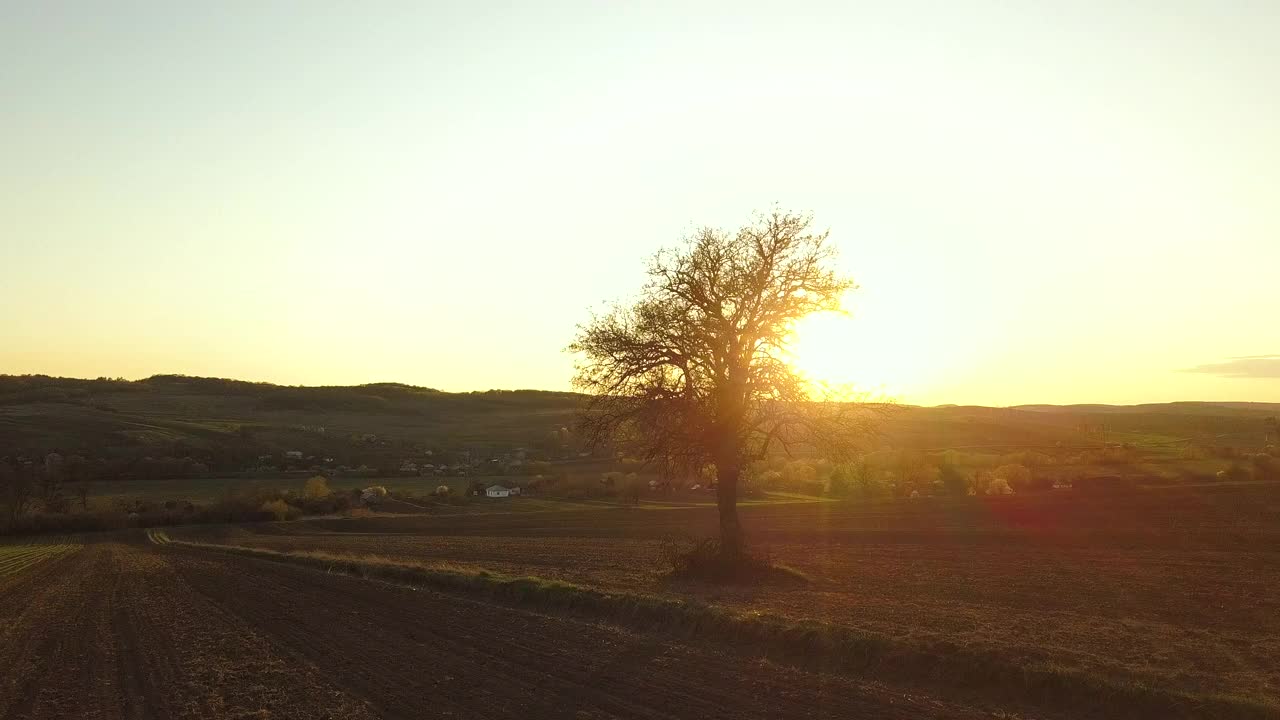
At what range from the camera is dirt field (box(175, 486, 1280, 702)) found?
14109mm

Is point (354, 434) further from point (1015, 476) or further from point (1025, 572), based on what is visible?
point (1025, 572)

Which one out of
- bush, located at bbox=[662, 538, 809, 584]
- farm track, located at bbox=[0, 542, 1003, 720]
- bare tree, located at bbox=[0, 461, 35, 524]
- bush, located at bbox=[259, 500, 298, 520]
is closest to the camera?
farm track, located at bbox=[0, 542, 1003, 720]

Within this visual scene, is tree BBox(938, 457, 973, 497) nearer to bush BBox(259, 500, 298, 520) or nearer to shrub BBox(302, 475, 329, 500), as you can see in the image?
bush BBox(259, 500, 298, 520)

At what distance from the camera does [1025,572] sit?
2575 centimetres

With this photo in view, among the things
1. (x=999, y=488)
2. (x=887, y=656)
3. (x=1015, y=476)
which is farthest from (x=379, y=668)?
(x=1015, y=476)

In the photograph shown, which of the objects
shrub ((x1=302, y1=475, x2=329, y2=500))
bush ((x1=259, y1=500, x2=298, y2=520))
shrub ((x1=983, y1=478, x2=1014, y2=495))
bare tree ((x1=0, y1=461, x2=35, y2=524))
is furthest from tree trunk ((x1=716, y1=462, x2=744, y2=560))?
bare tree ((x1=0, y1=461, x2=35, y2=524))

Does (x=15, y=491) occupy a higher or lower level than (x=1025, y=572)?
higher

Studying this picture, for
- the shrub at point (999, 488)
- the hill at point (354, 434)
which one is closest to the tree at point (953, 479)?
the shrub at point (999, 488)

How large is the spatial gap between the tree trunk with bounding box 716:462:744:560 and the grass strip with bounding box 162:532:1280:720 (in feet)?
16.8

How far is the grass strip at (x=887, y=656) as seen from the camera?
11.2 m

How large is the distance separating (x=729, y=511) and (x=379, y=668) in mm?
13724

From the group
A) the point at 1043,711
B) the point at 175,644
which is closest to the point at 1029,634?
the point at 1043,711

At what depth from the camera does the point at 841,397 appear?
87.1ft

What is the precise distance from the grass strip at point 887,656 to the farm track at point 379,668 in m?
0.88
